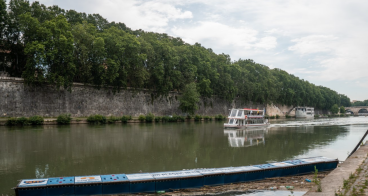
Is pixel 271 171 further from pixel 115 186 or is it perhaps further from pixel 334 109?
pixel 334 109

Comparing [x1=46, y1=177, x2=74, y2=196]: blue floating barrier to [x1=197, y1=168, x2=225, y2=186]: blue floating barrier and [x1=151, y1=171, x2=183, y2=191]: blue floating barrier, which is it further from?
[x1=197, y1=168, x2=225, y2=186]: blue floating barrier

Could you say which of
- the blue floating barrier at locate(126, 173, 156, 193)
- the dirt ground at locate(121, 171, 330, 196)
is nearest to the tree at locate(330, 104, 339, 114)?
the dirt ground at locate(121, 171, 330, 196)

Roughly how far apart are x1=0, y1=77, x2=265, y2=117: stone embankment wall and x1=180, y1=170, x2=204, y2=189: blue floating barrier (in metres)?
37.1

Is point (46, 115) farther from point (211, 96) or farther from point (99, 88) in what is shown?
point (211, 96)

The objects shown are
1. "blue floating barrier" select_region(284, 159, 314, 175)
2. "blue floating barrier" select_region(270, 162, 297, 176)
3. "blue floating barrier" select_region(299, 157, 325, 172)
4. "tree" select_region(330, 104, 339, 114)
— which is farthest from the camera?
"tree" select_region(330, 104, 339, 114)

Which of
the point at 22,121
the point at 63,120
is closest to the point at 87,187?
the point at 22,121

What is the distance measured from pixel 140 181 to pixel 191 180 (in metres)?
1.84

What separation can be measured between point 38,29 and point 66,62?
5.62 meters


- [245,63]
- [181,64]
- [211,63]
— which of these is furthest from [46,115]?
[245,63]

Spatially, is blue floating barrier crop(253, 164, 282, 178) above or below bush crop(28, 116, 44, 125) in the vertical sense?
below

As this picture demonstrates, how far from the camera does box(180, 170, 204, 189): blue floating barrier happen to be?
10.4 m

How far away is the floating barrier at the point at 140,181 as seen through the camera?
29.6 ft

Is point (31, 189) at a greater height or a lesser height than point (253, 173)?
greater

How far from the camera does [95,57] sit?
47531mm
